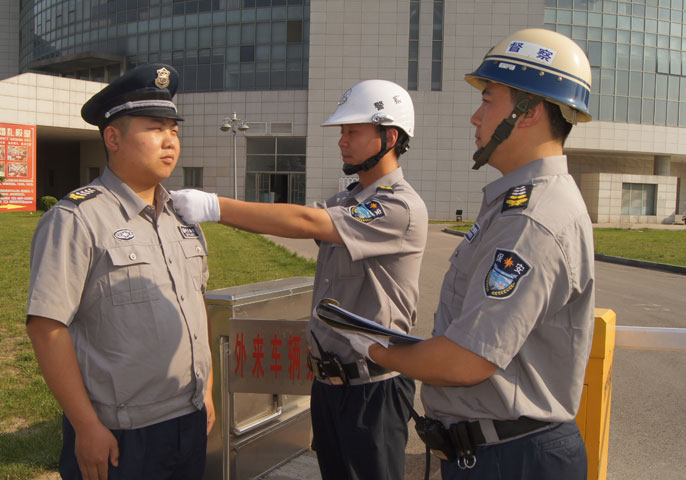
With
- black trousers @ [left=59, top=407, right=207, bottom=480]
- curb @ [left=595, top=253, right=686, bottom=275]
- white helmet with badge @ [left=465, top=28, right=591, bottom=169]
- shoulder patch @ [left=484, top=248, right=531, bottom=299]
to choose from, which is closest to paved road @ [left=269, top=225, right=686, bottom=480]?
black trousers @ [left=59, top=407, right=207, bottom=480]

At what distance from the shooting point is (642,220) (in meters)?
36.2

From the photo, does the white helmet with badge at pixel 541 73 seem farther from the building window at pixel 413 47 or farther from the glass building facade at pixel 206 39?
the glass building facade at pixel 206 39

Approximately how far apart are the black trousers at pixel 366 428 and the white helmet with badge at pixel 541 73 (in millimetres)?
1125

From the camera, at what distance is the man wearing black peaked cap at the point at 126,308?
1.81 metres

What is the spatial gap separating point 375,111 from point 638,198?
38595 millimetres

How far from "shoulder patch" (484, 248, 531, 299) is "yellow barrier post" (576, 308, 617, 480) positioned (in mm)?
1177

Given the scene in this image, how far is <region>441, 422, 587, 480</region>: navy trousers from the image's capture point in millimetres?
1605

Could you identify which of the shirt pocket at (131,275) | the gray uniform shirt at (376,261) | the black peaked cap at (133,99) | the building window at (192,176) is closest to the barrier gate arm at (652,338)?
the gray uniform shirt at (376,261)

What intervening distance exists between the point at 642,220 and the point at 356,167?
38.6 metres

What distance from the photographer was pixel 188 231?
2.26m

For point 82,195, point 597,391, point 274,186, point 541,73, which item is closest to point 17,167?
point 274,186

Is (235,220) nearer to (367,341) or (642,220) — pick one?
(367,341)

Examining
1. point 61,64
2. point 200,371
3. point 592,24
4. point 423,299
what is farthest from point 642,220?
point 61,64

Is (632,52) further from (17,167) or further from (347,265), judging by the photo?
(347,265)
